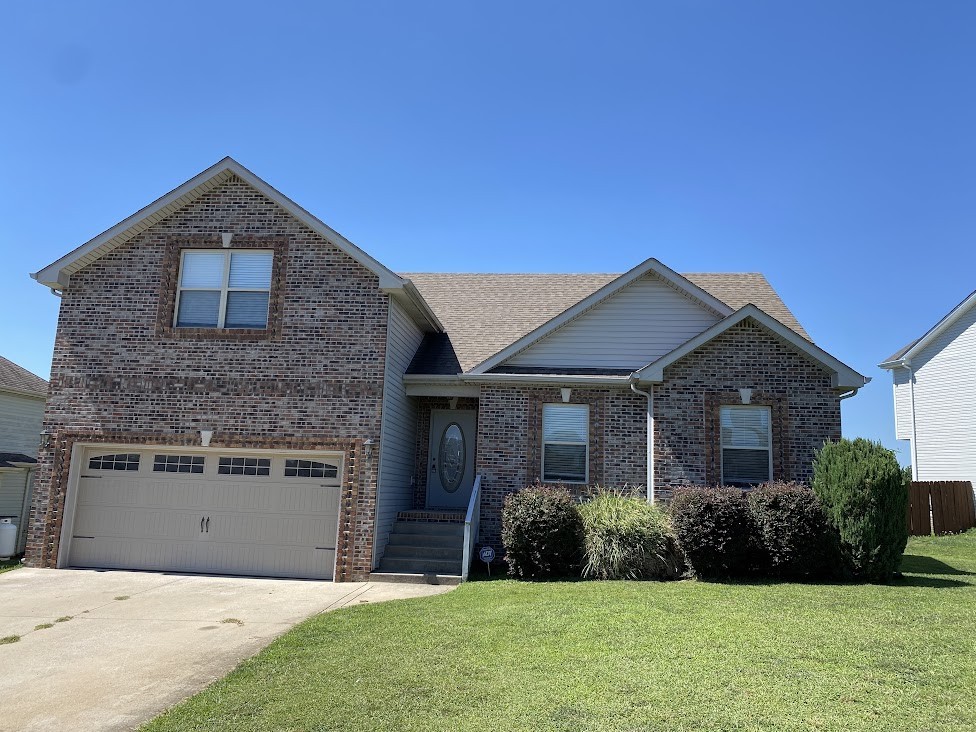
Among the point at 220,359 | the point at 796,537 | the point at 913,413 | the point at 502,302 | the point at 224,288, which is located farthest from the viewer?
the point at 913,413

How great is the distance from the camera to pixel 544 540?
11.8 m

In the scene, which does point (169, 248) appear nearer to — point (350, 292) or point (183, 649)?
point (350, 292)

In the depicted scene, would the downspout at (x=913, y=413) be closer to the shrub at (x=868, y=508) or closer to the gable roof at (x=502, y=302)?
the gable roof at (x=502, y=302)

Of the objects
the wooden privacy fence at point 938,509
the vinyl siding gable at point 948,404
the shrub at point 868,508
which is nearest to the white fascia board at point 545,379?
the shrub at point 868,508

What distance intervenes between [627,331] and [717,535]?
16.5 ft

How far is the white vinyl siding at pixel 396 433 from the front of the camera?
1311 centimetres

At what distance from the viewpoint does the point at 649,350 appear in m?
14.8

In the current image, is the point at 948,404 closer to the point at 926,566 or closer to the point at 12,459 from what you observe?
the point at 926,566

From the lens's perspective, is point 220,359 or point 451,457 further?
point 451,457

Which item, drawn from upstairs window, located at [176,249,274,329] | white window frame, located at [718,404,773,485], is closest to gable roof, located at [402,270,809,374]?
white window frame, located at [718,404,773,485]

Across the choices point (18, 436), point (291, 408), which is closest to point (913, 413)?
point (291, 408)

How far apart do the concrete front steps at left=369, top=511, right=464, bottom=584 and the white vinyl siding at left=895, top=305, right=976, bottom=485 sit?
17787 millimetres

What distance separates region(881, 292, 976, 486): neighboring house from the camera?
73.5 feet

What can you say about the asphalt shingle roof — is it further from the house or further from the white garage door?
the white garage door
